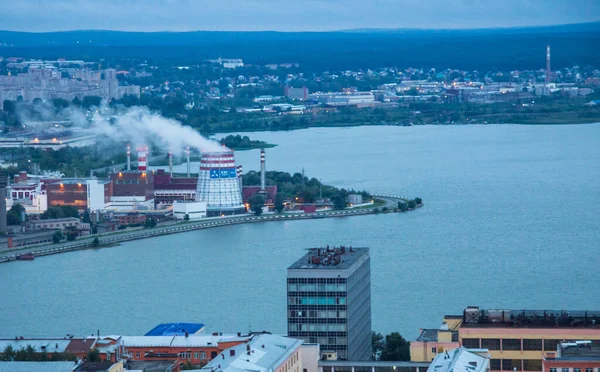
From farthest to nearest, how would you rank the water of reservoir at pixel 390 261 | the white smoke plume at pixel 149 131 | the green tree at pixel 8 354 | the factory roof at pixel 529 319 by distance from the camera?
1. the white smoke plume at pixel 149 131
2. the water of reservoir at pixel 390 261
3. the green tree at pixel 8 354
4. the factory roof at pixel 529 319

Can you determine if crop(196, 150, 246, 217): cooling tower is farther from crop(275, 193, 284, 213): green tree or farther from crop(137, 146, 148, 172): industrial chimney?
crop(137, 146, 148, 172): industrial chimney

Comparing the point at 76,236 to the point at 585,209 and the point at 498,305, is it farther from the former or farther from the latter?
the point at 498,305

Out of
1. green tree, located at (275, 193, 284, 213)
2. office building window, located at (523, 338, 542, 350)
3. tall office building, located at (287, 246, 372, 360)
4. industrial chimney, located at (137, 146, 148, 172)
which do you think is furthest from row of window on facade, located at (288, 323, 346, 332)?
industrial chimney, located at (137, 146, 148, 172)

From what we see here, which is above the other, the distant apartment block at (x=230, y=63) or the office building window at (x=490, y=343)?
the distant apartment block at (x=230, y=63)

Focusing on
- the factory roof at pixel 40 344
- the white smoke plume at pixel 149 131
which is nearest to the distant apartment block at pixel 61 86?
the white smoke plume at pixel 149 131

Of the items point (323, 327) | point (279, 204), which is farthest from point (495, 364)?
point (279, 204)

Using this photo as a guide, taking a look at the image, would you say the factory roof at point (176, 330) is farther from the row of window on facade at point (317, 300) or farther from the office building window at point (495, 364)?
the office building window at point (495, 364)

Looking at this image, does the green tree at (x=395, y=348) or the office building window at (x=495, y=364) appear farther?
the green tree at (x=395, y=348)

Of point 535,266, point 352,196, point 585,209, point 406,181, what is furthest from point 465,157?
point 535,266
